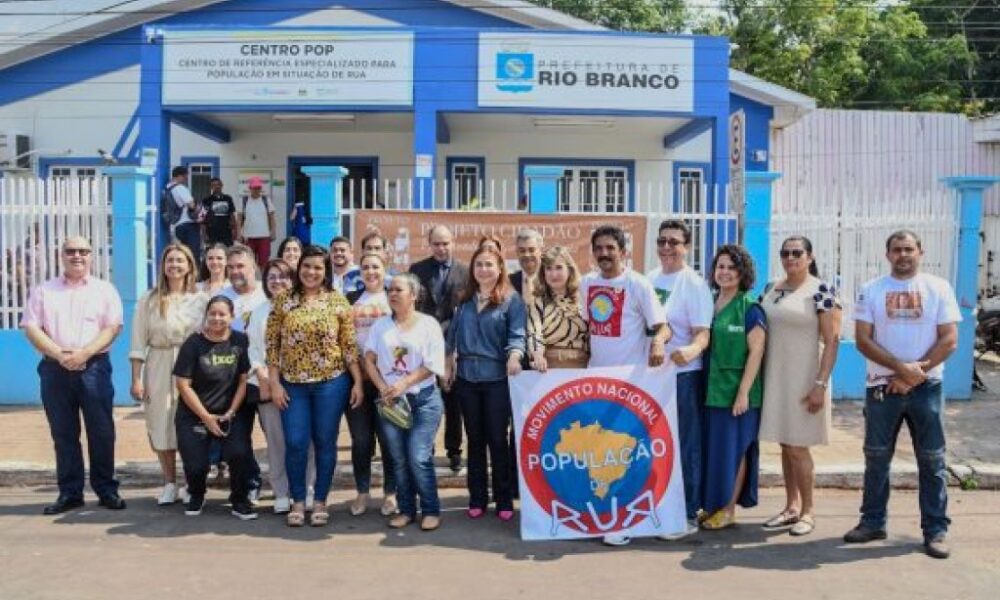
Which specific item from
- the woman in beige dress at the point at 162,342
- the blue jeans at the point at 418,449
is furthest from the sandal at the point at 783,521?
the woman in beige dress at the point at 162,342

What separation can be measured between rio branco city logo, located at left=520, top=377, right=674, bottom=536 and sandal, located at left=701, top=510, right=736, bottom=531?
0.39 metres

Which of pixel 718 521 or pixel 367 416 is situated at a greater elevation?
pixel 367 416

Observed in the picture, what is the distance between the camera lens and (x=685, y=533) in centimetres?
572

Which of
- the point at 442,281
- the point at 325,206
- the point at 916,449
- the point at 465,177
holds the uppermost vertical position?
the point at 465,177

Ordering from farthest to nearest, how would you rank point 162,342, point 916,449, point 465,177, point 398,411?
1. point 465,177
2. point 162,342
3. point 398,411
4. point 916,449

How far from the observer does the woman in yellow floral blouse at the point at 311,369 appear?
588cm

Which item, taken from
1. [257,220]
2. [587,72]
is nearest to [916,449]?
[587,72]

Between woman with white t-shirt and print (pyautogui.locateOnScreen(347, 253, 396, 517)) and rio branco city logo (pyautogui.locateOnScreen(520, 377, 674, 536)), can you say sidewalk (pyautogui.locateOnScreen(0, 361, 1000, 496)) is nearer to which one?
woman with white t-shirt and print (pyautogui.locateOnScreen(347, 253, 396, 517))

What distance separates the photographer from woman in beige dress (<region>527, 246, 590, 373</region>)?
19.2ft

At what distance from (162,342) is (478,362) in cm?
213

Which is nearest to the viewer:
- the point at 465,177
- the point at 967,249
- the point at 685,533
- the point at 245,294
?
the point at 685,533

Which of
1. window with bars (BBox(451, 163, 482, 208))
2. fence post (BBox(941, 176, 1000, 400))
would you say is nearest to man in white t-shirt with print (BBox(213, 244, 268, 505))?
fence post (BBox(941, 176, 1000, 400))

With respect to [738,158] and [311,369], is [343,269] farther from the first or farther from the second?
[738,158]

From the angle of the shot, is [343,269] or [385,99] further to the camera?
[385,99]
